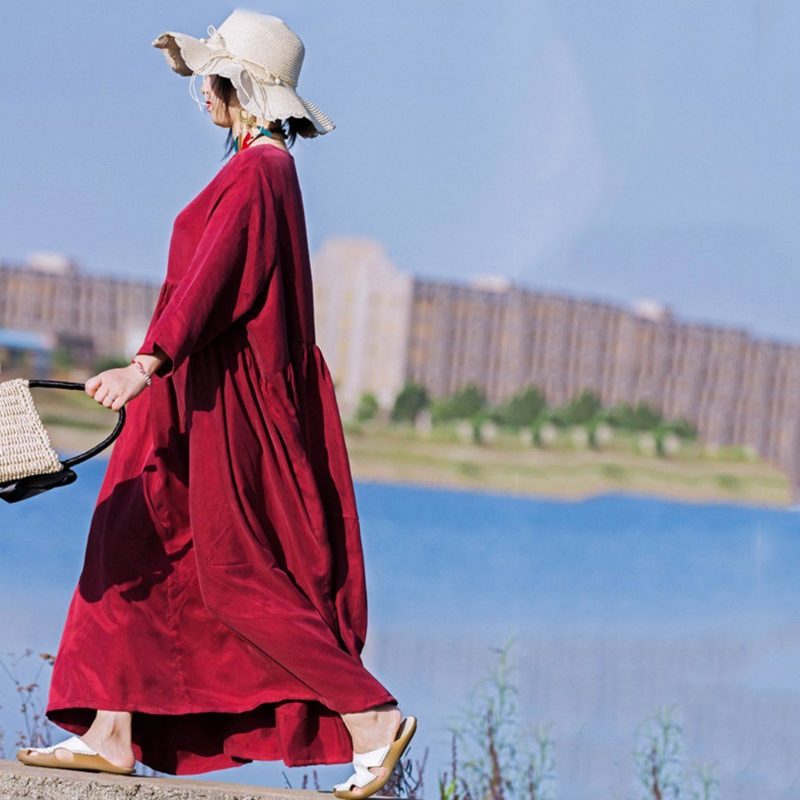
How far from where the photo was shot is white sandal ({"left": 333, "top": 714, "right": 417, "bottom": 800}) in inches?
101

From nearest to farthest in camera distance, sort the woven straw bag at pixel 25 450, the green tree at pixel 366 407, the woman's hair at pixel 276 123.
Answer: the woven straw bag at pixel 25 450 → the woman's hair at pixel 276 123 → the green tree at pixel 366 407

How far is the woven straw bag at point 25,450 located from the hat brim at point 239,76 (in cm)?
51

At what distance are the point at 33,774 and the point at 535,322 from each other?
732 cm

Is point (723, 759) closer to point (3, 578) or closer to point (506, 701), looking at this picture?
point (506, 701)

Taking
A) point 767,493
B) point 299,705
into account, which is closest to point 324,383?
point 299,705

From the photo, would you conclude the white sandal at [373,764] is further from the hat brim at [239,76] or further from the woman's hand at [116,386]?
the hat brim at [239,76]

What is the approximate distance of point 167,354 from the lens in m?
2.48

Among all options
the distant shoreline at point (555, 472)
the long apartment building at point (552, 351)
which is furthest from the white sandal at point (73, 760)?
the distant shoreline at point (555, 472)

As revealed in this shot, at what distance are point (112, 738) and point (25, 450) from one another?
0.46m

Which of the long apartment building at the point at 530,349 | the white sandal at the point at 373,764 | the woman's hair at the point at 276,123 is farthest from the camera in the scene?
the long apartment building at the point at 530,349

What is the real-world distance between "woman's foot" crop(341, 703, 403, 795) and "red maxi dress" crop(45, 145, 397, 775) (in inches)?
1.0

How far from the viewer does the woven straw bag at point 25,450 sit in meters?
2.40

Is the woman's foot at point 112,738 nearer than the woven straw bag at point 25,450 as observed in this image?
No

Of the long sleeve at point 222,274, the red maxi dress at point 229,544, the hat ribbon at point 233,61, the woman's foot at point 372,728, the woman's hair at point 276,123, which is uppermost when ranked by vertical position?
the hat ribbon at point 233,61
